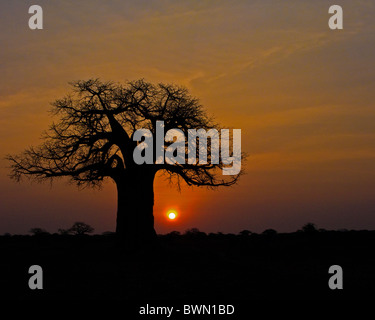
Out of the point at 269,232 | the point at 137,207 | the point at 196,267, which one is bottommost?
the point at 196,267

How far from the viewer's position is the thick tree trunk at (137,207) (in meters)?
25.6

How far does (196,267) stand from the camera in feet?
73.5

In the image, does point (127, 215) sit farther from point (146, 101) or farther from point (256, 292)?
point (256, 292)

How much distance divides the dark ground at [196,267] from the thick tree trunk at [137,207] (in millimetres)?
627

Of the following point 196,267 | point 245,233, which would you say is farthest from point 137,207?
point 245,233

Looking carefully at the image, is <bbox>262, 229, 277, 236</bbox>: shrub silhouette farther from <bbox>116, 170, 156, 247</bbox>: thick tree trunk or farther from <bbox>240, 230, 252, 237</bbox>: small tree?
<bbox>116, 170, 156, 247</bbox>: thick tree trunk

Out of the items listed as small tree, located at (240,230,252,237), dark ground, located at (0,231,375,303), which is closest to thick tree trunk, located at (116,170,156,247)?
dark ground, located at (0,231,375,303)

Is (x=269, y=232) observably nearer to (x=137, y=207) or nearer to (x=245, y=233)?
(x=245, y=233)

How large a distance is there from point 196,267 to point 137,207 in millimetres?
4457

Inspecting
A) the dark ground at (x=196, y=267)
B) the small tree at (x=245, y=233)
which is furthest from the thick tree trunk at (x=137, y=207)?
the small tree at (x=245, y=233)

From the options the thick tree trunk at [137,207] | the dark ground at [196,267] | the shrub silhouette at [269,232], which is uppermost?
the thick tree trunk at [137,207]

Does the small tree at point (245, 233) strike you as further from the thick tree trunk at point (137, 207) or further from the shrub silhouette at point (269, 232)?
the thick tree trunk at point (137, 207)

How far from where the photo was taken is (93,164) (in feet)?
82.9

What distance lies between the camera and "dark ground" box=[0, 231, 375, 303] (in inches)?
695
